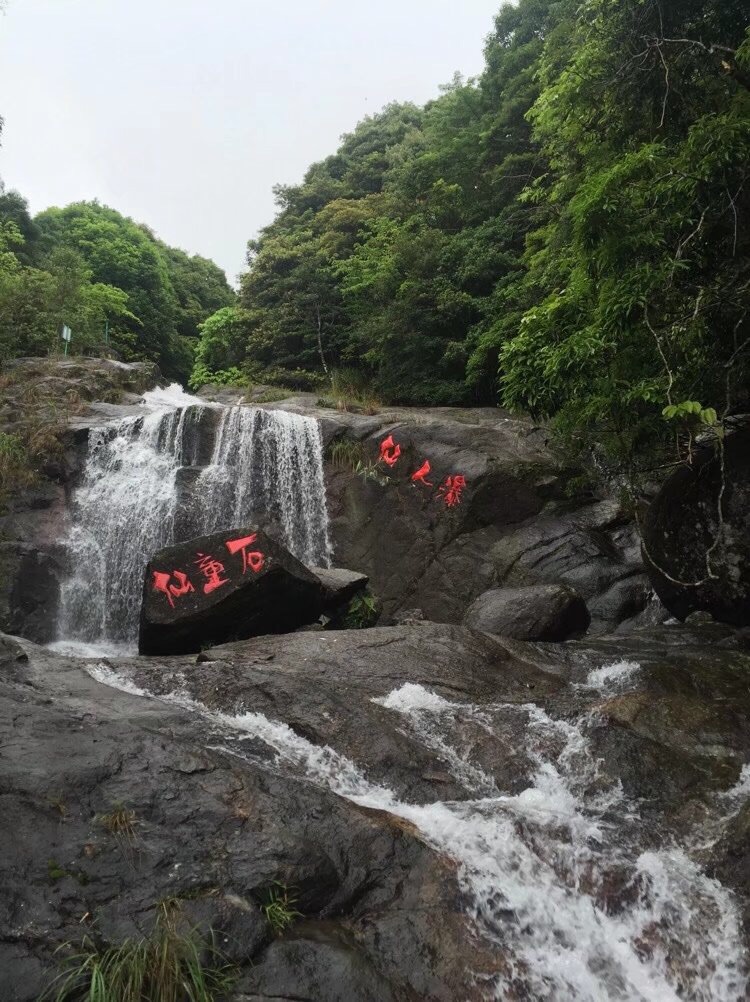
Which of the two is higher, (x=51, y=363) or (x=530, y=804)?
(x=51, y=363)

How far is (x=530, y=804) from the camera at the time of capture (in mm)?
5211

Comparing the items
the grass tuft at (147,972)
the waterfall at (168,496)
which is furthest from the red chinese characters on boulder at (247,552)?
the grass tuft at (147,972)

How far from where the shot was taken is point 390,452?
14.9 metres

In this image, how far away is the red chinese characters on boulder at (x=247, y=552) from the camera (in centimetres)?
963

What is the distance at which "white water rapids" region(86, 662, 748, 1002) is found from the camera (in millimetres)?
3777

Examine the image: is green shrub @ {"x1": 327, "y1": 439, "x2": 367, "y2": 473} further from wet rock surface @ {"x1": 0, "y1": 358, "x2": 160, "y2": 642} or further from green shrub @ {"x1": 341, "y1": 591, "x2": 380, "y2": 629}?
wet rock surface @ {"x1": 0, "y1": 358, "x2": 160, "y2": 642}

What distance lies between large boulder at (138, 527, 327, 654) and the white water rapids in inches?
146

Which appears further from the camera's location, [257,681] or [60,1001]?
[257,681]

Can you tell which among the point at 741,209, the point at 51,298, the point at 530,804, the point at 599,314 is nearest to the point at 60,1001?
the point at 530,804

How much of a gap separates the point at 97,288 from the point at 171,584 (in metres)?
22.7

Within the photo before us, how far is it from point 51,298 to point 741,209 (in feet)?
72.8

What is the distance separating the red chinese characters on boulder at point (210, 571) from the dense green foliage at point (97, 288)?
14431mm

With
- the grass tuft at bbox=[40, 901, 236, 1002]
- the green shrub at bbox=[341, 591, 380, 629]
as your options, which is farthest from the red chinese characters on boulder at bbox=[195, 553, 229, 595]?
the grass tuft at bbox=[40, 901, 236, 1002]

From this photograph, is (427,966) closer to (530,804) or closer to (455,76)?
(530,804)
